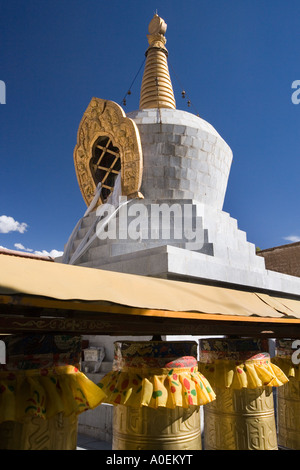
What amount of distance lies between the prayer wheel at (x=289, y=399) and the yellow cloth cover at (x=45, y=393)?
Answer: 246 cm

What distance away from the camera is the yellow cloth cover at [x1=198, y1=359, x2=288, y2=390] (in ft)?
9.21

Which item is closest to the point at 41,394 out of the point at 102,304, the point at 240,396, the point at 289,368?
the point at 102,304

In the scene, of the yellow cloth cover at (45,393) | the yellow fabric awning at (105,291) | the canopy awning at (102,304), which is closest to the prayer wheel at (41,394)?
the yellow cloth cover at (45,393)

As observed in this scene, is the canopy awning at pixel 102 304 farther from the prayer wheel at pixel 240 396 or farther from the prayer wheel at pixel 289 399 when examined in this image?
the prayer wheel at pixel 289 399

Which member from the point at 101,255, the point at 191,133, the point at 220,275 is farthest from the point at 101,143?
the point at 220,275

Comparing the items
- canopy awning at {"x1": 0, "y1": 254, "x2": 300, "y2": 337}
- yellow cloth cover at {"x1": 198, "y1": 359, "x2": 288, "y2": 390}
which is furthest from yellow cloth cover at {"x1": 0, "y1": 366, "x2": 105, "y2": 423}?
yellow cloth cover at {"x1": 198, "y1": 359, "x2": 288, "y2": 390}

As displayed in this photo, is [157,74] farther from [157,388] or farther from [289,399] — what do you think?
[157,388]

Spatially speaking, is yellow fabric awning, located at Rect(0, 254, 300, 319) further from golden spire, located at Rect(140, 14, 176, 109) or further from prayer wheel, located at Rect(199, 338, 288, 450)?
golden spire, located at Rect(140, 14, 176, 109)

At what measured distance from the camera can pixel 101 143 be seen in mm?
8781

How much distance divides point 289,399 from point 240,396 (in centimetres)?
119

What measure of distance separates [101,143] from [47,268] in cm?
748

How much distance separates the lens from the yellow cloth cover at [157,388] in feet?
7.12

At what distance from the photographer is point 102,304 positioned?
5.20 ft

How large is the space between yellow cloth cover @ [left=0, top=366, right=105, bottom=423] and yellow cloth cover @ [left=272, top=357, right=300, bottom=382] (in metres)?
2.41
